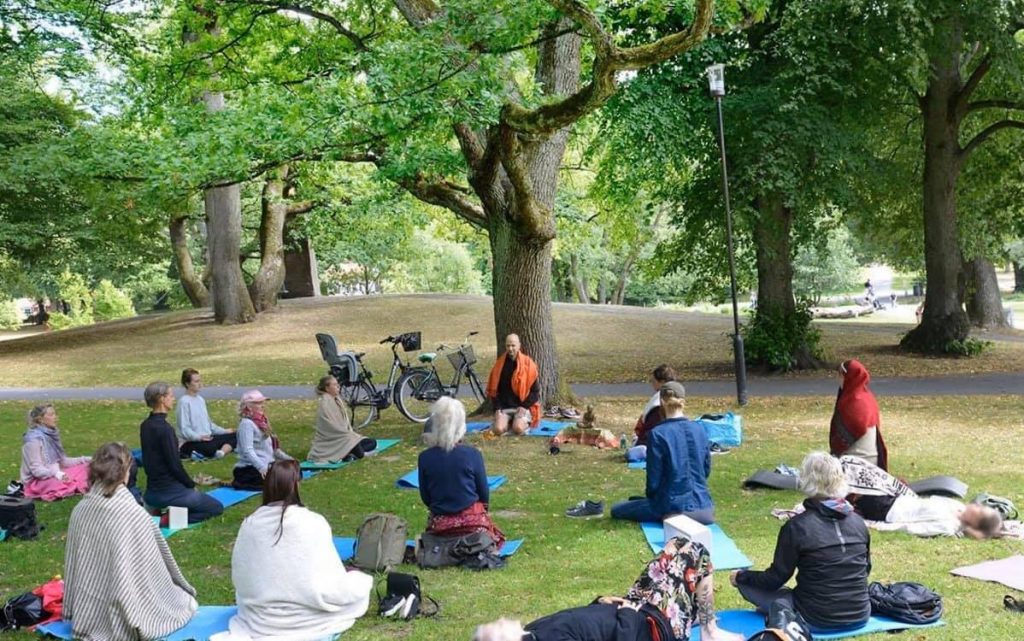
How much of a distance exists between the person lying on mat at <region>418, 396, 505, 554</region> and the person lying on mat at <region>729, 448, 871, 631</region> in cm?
233

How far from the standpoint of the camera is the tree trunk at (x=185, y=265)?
31.7 m

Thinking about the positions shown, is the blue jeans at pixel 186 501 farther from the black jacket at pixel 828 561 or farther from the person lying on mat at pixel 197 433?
the black jacket at pixel 828 561

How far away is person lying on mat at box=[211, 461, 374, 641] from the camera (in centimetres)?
552

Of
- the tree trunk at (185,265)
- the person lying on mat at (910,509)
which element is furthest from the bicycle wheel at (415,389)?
the tree trunk at (185,265)

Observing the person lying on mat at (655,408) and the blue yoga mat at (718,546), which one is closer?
the blue yoga mat at (718,546)

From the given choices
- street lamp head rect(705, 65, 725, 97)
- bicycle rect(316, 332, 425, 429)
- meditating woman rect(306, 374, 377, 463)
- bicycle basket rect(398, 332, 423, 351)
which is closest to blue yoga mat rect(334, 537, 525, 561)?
meditating woman rect(306, 374, 377, 463)

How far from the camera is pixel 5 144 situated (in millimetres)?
24156

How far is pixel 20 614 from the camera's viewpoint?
19.4 feet

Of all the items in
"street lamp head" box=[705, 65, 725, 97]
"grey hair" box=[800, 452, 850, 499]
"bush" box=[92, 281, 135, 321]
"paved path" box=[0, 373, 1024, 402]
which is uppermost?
"street lamp head" box=[705, 65, 725, 97]

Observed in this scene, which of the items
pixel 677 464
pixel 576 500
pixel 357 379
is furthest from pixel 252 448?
pixel 677 464

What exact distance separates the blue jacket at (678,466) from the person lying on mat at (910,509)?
111cm

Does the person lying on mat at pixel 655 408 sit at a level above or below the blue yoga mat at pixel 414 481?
above

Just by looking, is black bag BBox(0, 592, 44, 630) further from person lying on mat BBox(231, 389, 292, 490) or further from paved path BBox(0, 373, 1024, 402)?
paved path BBox(0, 373, 1024, 402)

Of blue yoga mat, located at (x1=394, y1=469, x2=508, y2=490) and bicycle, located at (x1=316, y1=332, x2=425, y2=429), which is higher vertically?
bicycle, located at (x1=316, y1=332, x2=425, y2=429)
